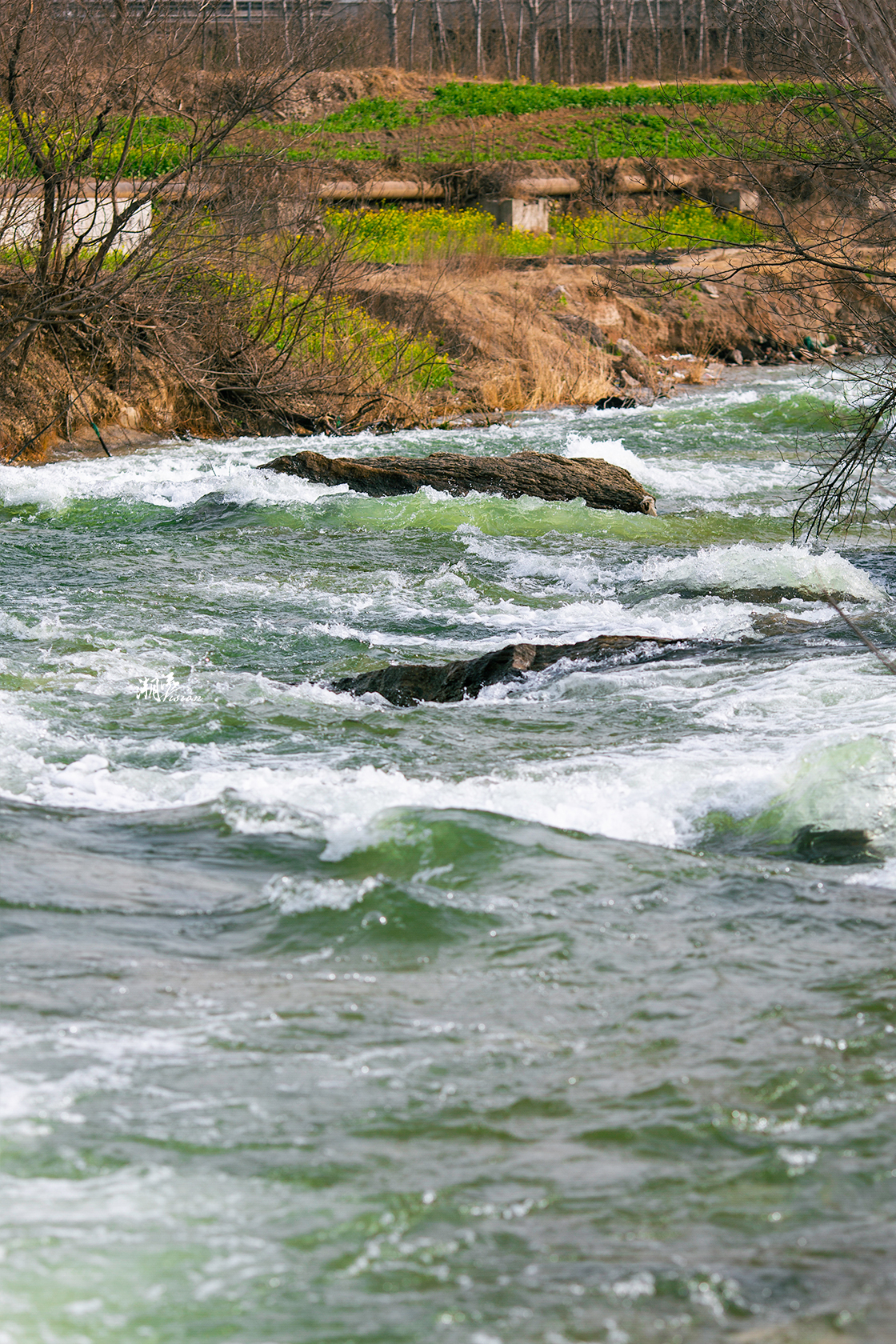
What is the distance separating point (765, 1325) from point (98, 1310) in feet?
3.96

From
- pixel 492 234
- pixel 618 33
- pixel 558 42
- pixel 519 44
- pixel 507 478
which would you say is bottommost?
pixel 507 478

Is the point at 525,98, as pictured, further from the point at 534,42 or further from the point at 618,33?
the point at 618,33

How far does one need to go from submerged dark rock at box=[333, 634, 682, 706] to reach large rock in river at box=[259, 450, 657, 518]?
198 inches

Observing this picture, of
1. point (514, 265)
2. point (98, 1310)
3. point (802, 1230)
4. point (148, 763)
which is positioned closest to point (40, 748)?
point (148, 763)

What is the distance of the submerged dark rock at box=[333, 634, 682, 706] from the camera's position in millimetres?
7242

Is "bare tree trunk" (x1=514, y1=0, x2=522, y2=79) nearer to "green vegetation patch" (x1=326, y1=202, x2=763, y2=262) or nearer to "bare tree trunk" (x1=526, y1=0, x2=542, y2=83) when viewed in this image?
"bare tree trunk" (x1=526, y1=0, x2=542, y2=83)

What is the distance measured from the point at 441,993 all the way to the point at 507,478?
30.7 feet

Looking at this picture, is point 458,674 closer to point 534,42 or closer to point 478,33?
point 478,33

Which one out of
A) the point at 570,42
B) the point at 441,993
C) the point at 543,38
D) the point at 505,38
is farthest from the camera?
the point at 543,38

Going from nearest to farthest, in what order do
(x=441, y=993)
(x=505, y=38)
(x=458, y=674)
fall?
(x=441, y=993) → (x=458, y=674) → (x=505, y=38)

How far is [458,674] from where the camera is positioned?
7.40 metres

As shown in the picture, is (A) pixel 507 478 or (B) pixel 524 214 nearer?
(A) pixel 507 478

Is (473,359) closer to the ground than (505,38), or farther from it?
closer to the ground

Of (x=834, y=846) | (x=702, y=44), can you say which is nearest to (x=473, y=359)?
(x=834, y=846)
